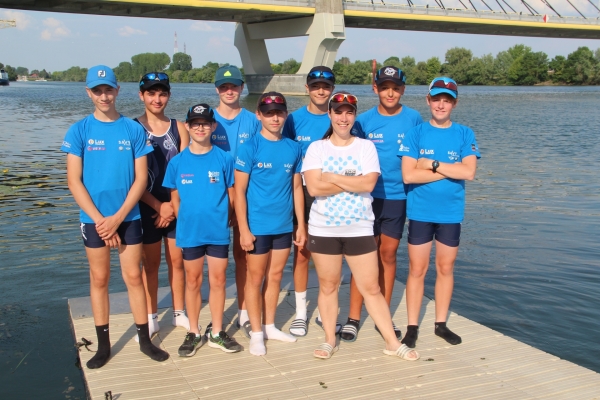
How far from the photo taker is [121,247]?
12.1 feet

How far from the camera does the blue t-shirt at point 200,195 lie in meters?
3.78

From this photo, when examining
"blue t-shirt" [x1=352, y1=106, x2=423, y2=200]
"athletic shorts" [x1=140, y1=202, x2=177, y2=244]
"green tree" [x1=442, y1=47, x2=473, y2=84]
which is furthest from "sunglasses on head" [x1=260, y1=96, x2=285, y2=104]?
"green tree" [x1=442, y1=47, x2=473, y2=84]

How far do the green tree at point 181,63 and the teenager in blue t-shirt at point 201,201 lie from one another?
120451 millimetres

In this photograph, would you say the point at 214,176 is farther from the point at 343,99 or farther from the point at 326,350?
the point at 326,350

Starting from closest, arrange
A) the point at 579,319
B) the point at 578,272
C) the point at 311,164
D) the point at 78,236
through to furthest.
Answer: the point at 311,164
the point at 579,319
the point at 578,272
the point at 78,236

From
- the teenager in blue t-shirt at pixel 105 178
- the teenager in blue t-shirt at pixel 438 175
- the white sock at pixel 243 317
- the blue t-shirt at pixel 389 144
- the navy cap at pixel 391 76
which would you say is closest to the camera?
the teenager in blue t-shirt at pixel 105 178

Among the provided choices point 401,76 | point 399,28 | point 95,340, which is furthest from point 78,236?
point 399,28

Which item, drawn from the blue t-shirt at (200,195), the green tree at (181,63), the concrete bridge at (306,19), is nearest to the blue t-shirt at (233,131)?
the blue t-shirt at (200,195)

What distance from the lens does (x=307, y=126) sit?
4.17 m

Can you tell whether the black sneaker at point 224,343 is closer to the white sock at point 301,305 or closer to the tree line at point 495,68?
the white sock at point 301,305

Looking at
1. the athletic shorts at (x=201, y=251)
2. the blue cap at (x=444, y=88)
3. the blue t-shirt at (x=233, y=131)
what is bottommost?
the athletic shorts at (x=201, y=251)

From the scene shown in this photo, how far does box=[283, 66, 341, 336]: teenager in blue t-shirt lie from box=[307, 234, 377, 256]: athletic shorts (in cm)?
34

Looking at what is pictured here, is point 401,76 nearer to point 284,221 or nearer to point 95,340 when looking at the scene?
point 284,221

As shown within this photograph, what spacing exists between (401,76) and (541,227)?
6019mm
